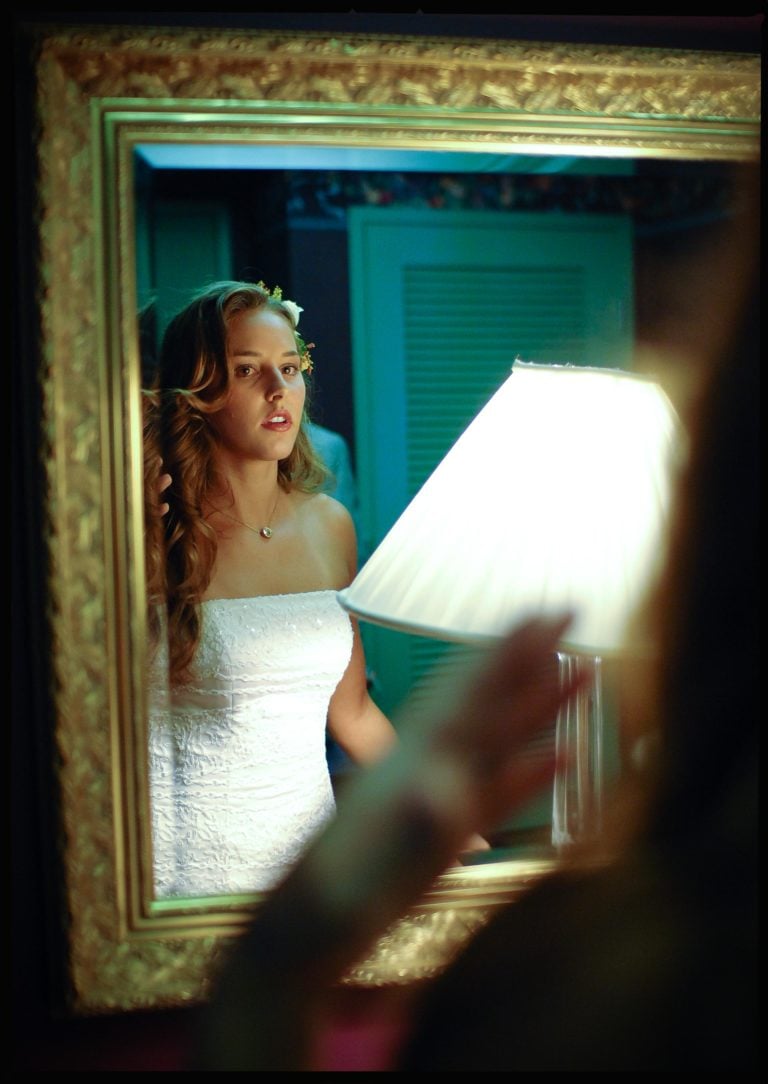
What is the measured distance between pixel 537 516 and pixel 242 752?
32 cm

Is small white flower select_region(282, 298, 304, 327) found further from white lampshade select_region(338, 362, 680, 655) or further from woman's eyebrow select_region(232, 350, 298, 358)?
white lampshade select_region(338, 362, 680, 655)

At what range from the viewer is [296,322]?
33.5 inches

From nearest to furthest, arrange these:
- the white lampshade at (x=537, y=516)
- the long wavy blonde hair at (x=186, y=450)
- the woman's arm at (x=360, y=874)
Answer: the woman's arm at (x=360, y=874), the white lampshade at (x=537, y=516), the long wavy blonde hair at (x=186, y=450)

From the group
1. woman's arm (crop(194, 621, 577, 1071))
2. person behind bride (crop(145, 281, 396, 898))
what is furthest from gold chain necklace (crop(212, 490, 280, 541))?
woman's arm (crop(194, 621, 577, 1071))

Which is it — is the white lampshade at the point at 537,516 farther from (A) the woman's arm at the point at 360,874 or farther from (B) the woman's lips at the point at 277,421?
(A) the woman's arm at the point at 360,874

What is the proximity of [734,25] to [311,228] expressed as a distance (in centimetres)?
48

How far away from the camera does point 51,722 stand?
0.83 metres

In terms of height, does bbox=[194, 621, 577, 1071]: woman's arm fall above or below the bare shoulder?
below

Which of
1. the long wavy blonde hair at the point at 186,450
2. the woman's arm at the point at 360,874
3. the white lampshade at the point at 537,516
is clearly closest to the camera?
the woman's arm at the point at 360,874

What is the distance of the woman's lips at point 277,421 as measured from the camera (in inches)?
33.9

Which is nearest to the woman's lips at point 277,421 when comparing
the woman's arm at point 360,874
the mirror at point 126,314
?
the mirror at point 126,314

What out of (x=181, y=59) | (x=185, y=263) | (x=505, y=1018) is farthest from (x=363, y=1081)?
(x=181, y=59)

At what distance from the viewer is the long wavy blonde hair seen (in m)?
0.83

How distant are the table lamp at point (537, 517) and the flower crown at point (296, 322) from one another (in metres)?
0.15
